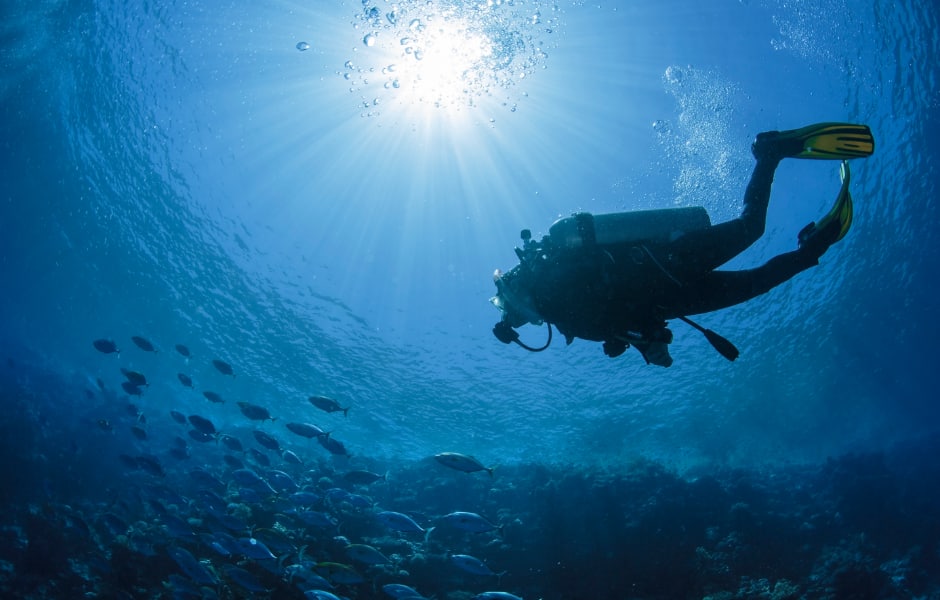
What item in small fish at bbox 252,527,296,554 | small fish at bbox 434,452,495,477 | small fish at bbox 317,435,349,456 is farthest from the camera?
small fish at bbox 317,435,349,456

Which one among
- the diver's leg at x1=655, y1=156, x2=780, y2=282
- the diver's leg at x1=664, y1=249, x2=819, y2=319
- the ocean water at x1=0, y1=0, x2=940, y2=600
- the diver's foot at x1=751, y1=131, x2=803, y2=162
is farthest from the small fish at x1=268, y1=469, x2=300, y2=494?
the diver's foot at x1=751, y1=131, x2=803, y2=162

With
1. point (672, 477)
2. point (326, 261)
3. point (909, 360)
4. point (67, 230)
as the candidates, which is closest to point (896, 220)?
point (672, 477)

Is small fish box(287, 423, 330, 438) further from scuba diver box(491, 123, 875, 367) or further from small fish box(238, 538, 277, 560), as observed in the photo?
scuba diver box(491, 123, 875, 367)

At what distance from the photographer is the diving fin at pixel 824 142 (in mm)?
4387

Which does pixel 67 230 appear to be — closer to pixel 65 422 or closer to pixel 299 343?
pixel 65 422

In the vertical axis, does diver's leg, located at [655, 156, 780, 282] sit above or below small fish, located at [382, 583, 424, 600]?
above

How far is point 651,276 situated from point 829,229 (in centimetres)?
188

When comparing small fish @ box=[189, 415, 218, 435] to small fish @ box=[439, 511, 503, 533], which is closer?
small fish @ box=[439, 511, 503, 533]

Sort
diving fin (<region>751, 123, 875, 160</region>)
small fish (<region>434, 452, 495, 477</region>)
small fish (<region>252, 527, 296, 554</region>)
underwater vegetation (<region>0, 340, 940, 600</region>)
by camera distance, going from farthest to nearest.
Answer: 1. underwater vegetation (<region>0, 340, 940, 600</region>)
2. small fish (<region>252, 527, 296, 554</region>)
3. small fish (<region>434, 452, 495, 477</region>)
4. diving fin (<region>751, 123, 875, 160</region>)

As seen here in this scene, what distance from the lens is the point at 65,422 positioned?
25.4m

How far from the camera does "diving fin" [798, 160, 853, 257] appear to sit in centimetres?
416

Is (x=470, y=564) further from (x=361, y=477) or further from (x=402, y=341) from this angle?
(x=402, y=341)

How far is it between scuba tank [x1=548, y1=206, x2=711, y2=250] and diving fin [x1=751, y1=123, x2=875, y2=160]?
1.30 metres

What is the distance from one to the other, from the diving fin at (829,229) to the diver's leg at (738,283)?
83 millimetres
